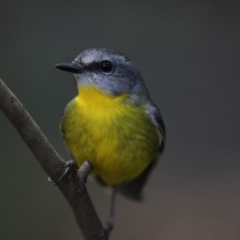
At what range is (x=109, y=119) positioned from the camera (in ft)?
8.18

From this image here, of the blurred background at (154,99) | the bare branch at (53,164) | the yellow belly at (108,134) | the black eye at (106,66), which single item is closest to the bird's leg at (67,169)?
the bare branch at (53,164)

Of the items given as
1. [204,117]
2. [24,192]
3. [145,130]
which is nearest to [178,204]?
[204,117]

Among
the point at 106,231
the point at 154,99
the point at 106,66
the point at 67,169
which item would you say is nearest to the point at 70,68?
the point at 106,66

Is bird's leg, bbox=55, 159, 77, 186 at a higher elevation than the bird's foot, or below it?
higher

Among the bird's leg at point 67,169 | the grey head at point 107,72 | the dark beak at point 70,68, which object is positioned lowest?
the bird's leg at point 67,169

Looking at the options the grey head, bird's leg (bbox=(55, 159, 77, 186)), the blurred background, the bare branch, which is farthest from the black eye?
the blurred background

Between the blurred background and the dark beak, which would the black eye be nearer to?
the dark beak

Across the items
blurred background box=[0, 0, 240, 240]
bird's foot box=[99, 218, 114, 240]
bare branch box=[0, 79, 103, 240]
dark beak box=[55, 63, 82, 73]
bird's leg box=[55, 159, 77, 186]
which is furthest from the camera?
blurred background box=[0, 0, 240, 240]

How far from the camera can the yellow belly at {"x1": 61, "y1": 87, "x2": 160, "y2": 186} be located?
97.7 inches

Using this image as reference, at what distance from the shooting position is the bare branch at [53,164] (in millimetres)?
1729

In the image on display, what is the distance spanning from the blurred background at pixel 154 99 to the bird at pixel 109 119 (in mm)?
1685

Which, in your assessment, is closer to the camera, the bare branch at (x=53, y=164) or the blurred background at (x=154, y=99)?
the bare branch at (x=53, y=164)

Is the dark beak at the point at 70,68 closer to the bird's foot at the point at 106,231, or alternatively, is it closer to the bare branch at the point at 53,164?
the bare branch at the point at 53,164

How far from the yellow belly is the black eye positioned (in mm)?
108
